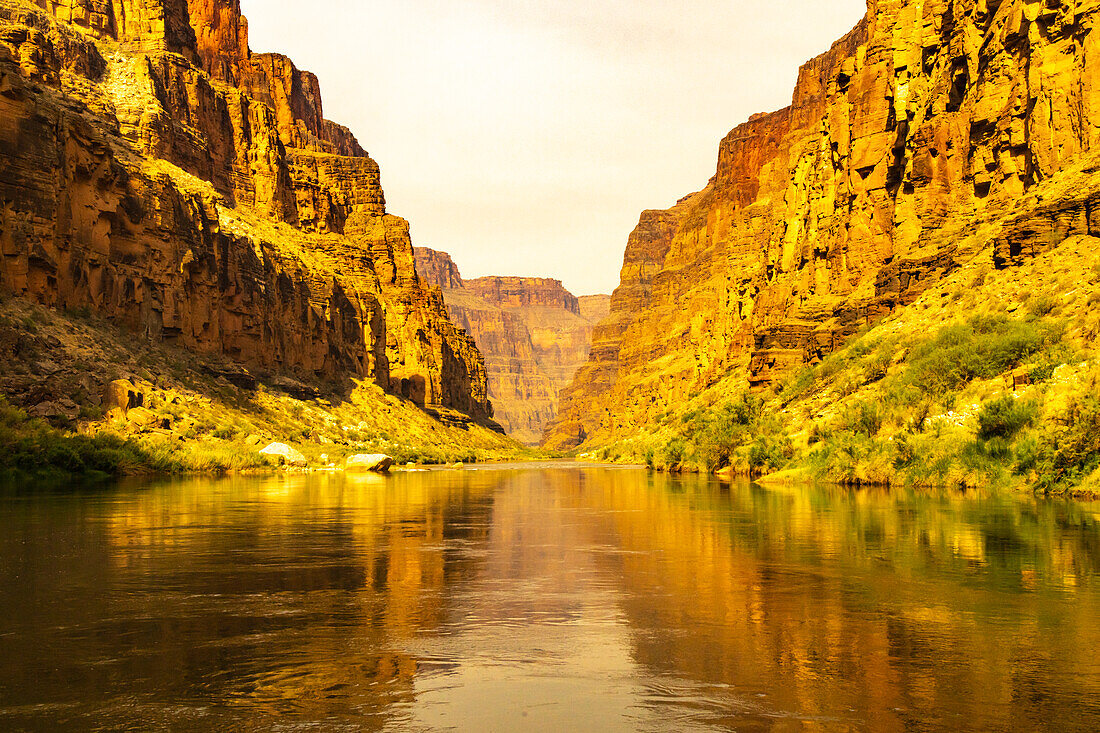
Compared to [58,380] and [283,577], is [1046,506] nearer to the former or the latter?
[283,577]

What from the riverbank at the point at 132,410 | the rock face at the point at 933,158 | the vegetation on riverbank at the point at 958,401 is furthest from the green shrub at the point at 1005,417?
the riverbank at the point at 132,410

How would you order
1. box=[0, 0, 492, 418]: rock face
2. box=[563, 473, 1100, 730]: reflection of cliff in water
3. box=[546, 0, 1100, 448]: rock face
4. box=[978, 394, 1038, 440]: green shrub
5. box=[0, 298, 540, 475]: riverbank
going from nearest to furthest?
box=[563, 473, 1100, 730]: reflection of cliff in water, box=[978, 394, 1038, 440]: green shrub, box=[0, 298, 540, 475]: riverbank, box=[546, 0, 1100, 448]: rock face, box=[0, 0, 492, 418]: rock face

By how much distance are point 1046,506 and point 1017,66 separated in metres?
41.4

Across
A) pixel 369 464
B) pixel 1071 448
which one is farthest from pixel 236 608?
pixel 369 464

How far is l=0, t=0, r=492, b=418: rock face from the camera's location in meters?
63.5

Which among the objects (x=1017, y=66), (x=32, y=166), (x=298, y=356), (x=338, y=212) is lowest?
(x=298, y=356)

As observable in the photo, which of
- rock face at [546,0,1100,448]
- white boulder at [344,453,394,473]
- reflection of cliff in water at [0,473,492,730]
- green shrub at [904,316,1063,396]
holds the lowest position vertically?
reflection of cliff in water at [0,473,492,730]

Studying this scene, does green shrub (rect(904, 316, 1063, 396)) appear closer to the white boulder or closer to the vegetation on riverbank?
the vegetation on riverbank

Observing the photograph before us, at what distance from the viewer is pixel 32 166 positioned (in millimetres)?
59500

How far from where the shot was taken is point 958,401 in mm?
37188

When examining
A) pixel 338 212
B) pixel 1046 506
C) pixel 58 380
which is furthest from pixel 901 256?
pixel 338 212

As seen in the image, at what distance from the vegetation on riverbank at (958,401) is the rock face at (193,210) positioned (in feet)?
163

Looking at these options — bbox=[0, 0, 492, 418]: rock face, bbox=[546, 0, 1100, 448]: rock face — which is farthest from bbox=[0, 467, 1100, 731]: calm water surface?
bbox=[0, 0, 492, 418]: rock face

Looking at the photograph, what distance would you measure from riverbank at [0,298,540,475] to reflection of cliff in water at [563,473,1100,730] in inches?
1428
